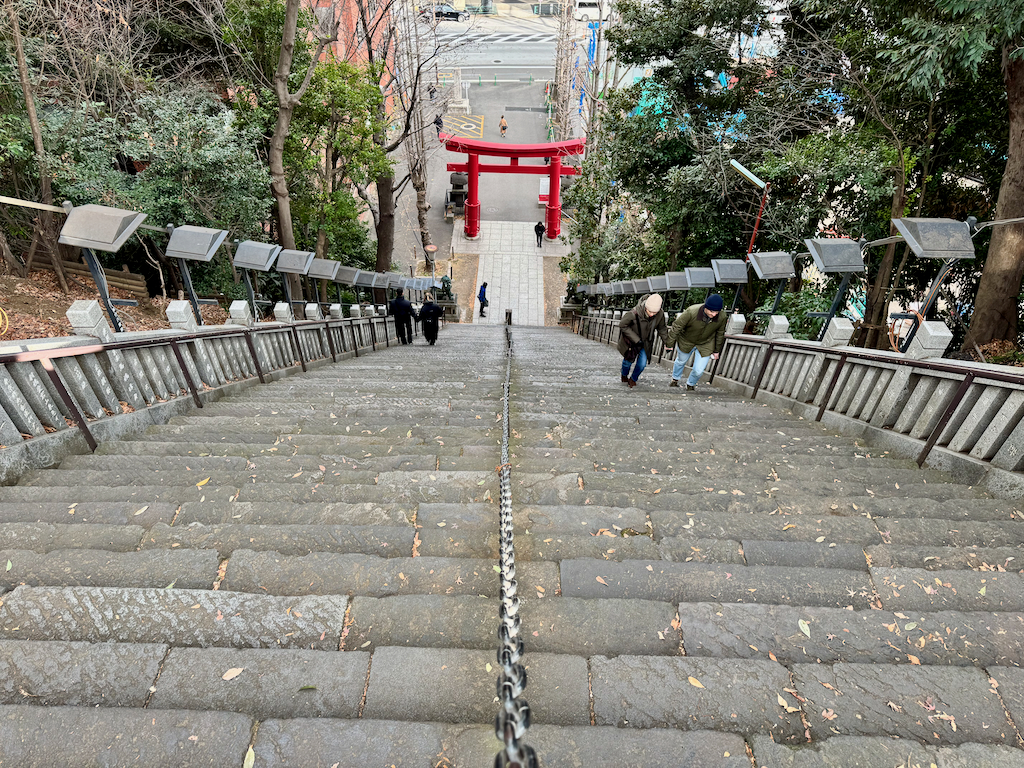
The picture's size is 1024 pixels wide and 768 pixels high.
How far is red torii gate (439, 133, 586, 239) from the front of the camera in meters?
26.9

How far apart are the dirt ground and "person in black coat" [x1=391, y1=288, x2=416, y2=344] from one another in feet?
15.5

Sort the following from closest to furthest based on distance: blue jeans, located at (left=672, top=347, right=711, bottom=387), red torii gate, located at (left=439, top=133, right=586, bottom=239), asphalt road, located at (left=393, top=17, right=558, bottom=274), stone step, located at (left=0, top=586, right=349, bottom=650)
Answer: stone step, located at (left=0, top=586, right=349, bottom=650)
blue jeans, located at (left=672, top=347, right=711, bottom=387)
red torii gate, located at (left=439, top=133, right=586, bottom=239)
asphalt road, located at (left=393, top=17, right=558, bottom=274)

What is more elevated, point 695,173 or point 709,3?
point 709,3

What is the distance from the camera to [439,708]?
1617 mm

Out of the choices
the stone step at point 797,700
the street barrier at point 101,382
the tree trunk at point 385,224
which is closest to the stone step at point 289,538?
the stone step at point 797,700

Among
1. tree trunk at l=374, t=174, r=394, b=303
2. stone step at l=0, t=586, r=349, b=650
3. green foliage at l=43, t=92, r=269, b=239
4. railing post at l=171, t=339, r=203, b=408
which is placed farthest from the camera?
tree trunk at l=374, t=174, r=394, b=303

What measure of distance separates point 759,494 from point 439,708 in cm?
230

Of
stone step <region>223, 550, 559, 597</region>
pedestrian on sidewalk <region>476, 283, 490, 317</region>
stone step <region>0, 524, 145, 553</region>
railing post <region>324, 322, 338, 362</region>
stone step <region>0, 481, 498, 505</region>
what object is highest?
stone step <region>223, 550, 559, 597</region>

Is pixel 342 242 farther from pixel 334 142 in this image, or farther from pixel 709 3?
pixel 709 3

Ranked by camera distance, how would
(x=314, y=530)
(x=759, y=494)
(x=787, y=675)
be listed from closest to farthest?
1. (x=787, y=675)
2. (x=314, y=530)
3. (x=759, y=494)

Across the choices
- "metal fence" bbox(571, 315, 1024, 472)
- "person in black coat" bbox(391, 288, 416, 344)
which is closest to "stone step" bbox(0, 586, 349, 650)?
"metal fence" bbox(571, 315, 1024, 472)

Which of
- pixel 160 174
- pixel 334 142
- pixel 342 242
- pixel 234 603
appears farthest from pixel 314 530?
pixel 342 242


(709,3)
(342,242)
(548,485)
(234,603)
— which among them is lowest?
(342,242)

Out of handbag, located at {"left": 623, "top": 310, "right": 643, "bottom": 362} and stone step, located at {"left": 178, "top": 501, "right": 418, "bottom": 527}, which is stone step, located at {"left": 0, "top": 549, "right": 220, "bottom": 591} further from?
handbag, located at {"left": 623, "top": 310, "right": 643, "bottom": 362}
